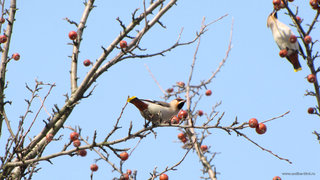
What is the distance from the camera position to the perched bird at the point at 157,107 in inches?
173

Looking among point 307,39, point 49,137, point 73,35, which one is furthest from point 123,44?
point 307,39

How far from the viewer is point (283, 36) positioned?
6.95 meters

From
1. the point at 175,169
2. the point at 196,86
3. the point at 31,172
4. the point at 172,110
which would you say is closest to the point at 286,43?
the point at 196,86

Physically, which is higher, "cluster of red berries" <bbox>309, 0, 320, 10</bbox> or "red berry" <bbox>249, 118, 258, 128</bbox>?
"cluster of red berries" <bbox>309, 0, 320, 10</bbox>

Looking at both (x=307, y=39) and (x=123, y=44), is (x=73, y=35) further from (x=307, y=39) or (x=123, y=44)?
(x=307, y=39)

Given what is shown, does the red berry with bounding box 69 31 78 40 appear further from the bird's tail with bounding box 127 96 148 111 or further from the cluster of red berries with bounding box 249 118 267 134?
the cluster of red berries with bounding box 249 118 267 134

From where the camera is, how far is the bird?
660cm

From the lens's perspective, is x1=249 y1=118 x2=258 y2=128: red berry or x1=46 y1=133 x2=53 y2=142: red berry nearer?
x1=249 y1=118 x2=258 y2=128: red berry

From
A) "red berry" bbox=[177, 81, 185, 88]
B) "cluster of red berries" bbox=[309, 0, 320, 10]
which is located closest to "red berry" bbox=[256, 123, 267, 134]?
"cluster of red berries" bbox=[309, 0, 320, 10]

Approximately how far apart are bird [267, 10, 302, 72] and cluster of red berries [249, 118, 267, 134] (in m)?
3.53

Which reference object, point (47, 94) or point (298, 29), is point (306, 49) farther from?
point (47, 94)

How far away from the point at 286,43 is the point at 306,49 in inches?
86.6

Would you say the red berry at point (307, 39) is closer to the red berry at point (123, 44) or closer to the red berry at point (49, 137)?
the red berry at point (123, 44)

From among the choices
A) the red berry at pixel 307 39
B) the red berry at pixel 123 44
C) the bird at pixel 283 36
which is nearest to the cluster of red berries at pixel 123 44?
the red berry at pixel 123 44
